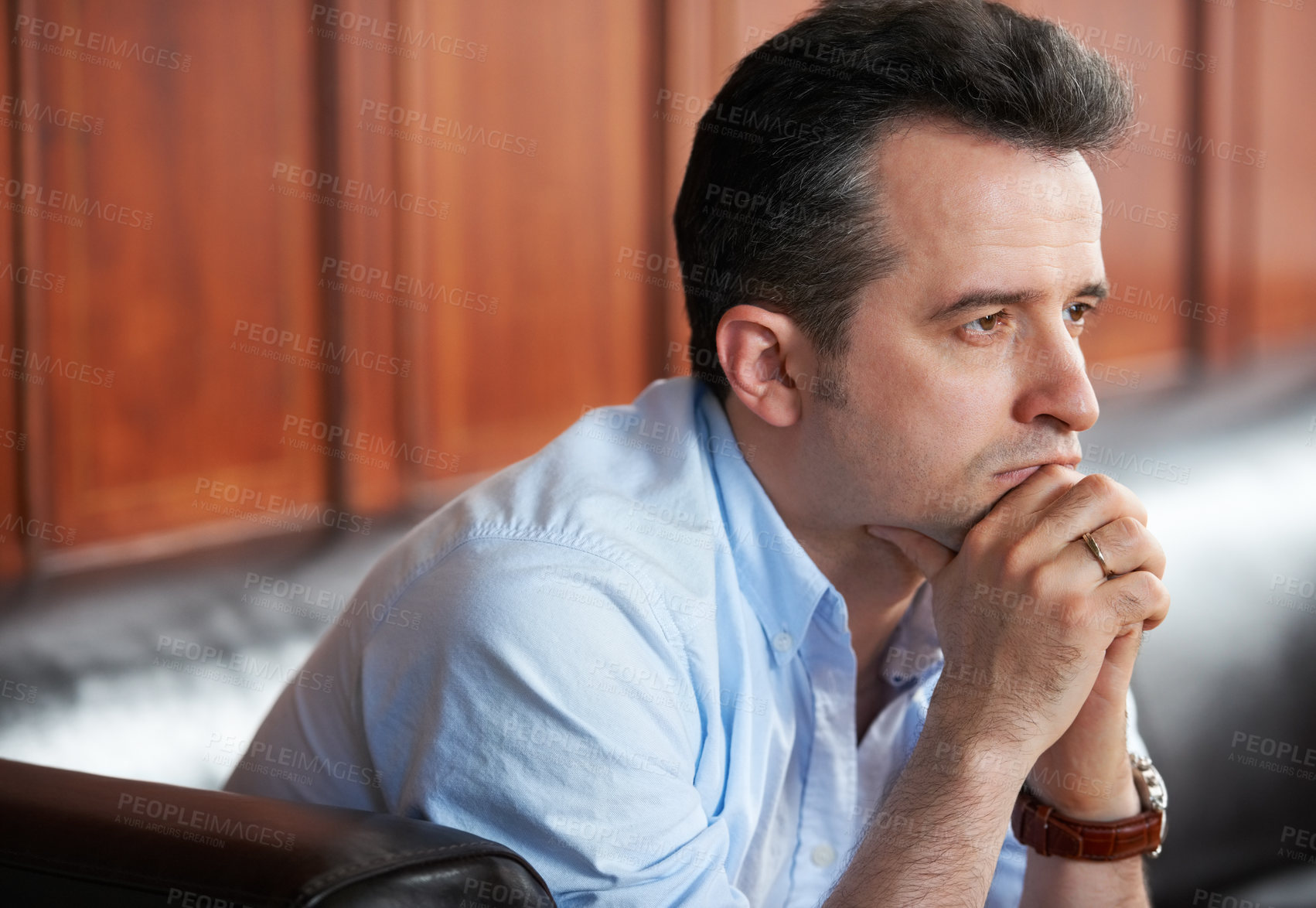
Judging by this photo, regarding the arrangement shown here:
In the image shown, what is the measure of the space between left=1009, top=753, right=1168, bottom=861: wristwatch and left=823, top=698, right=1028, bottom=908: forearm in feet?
0.94

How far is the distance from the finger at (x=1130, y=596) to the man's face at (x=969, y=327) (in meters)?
0.16

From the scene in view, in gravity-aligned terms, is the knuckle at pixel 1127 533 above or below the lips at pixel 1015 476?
below

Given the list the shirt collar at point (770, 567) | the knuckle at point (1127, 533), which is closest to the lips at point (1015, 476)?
the knuckle at point (1127, 533)

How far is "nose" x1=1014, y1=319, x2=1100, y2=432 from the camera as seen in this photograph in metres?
1.29

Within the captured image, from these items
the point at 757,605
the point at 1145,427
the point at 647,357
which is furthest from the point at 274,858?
the point at 647,357

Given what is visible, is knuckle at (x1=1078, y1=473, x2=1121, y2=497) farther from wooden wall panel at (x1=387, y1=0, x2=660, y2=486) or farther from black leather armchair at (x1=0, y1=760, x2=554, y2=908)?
wooden wall panel at (x1=387, y1=0, x2=660, y2=486)

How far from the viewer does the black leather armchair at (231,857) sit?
2.59 ft

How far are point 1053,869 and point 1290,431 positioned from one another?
132 cm

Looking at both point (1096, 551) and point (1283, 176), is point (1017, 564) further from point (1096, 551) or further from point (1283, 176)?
point (1283, 176)

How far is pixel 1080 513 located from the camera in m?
1.29

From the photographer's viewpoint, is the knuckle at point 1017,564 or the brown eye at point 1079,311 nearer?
the knuckle at point 1017,564

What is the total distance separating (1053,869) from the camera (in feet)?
4.94

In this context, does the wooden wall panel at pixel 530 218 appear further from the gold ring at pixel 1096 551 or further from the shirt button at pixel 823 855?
the gold ring at pixel 1096 551

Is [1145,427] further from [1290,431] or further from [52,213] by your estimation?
[52,213]
